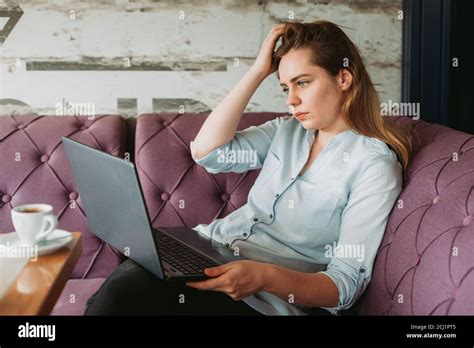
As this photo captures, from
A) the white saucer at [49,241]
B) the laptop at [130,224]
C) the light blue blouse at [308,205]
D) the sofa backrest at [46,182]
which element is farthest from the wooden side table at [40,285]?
the sofa backrest at [46,182]

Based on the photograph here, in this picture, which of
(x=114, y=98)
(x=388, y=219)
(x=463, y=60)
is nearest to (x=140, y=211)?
(x=388, y=219)

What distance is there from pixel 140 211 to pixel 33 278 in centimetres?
19

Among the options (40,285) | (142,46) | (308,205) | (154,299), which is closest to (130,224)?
(154,299)

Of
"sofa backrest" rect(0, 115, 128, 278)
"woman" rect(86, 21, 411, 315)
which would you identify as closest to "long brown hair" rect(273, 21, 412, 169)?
"woman" rect(86, 21, 411, 315)

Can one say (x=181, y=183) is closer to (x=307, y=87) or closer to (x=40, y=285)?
(x=307, y=87)

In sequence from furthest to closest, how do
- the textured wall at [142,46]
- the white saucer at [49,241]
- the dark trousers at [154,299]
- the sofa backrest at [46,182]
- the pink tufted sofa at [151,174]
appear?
the textured wall at [142,46], the sofa backrest at [46,182], the pink tufted sofa at [151,174], the dark trousers at [154,299], the white saucer at [49,241]

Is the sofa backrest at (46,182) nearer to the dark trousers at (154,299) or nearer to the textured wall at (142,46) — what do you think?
the textured wall at (142,46)

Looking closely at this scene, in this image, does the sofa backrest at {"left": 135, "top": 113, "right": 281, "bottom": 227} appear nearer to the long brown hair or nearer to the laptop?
the laptop

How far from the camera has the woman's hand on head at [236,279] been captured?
2.98ft

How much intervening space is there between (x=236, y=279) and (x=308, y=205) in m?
0.26

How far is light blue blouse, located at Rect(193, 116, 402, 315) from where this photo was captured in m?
1.01

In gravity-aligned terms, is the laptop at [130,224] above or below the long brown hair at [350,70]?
below

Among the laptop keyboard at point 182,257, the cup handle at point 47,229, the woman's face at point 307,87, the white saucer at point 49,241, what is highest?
the woman's face at point 307,87

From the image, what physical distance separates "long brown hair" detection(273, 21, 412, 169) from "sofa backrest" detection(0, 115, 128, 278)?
54cm
